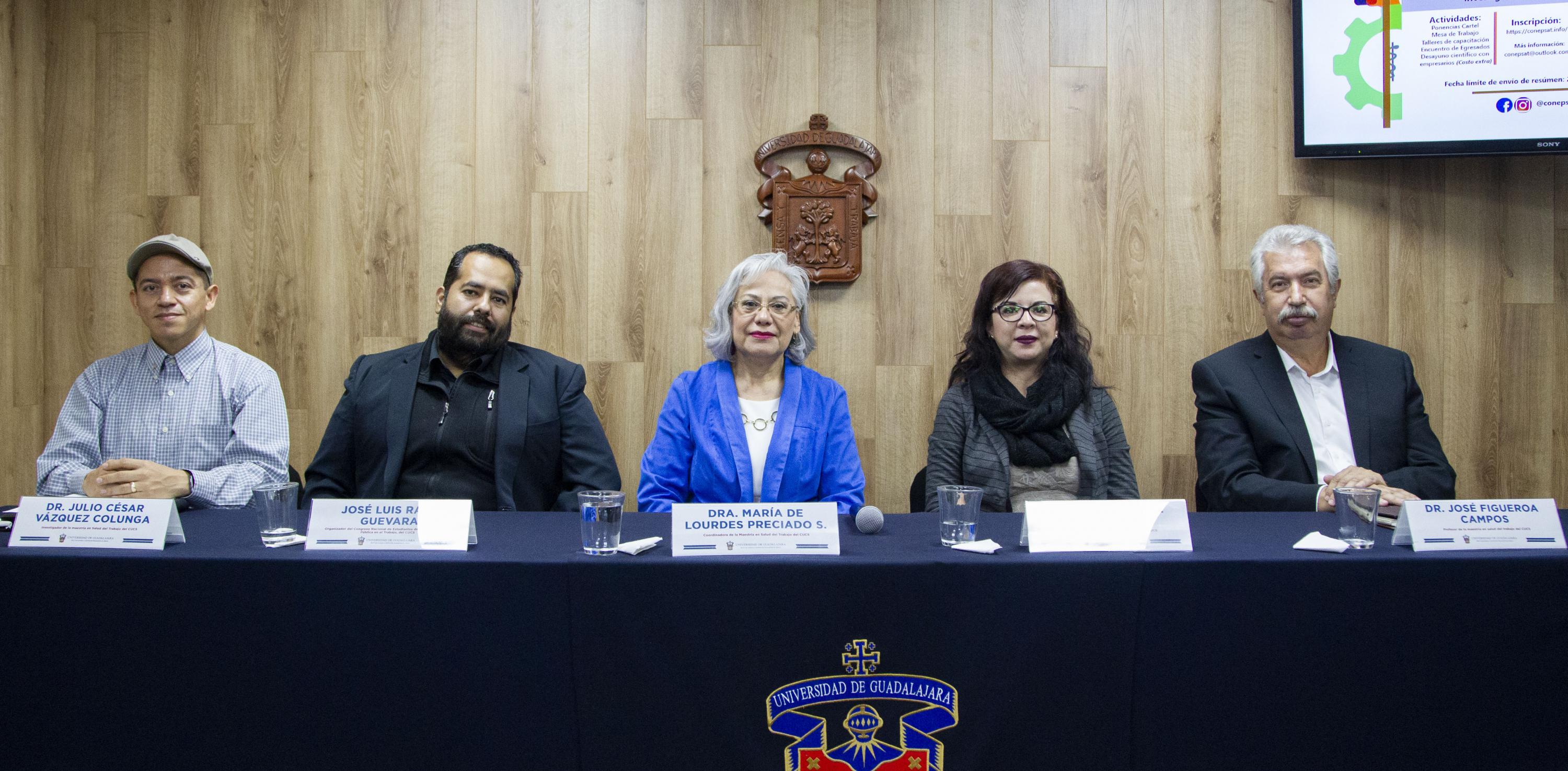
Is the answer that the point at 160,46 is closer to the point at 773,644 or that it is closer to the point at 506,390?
the point at 506,390

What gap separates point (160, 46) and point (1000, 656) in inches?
138

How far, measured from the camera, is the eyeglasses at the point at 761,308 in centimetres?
224

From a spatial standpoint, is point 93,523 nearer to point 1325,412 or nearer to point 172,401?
point 172,401

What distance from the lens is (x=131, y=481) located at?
182cm

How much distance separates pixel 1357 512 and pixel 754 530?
982 mm

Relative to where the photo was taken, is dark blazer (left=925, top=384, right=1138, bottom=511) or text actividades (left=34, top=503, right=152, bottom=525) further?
dark blazer (left=925, top=384, right=1138, bottom=511)

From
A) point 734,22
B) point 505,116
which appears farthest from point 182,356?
point 734,22

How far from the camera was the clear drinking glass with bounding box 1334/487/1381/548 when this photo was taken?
140 cm

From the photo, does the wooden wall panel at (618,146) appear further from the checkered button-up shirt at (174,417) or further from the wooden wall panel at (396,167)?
the checkered button-up shirt at (174,417)

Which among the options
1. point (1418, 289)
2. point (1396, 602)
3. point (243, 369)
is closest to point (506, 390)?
point (243, 369)

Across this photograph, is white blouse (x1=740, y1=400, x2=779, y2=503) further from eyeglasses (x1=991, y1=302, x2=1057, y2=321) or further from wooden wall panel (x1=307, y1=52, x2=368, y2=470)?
wooden wall panel (x1=307, y1=52, x2=368, y2=470)

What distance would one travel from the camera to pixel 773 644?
4.21 ft

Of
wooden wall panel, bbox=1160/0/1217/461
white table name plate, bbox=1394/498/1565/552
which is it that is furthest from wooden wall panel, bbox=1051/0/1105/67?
white table name plate, bbox=1394/498/1565/552

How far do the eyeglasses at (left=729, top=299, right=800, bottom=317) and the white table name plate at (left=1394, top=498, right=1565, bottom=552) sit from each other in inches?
53.7
